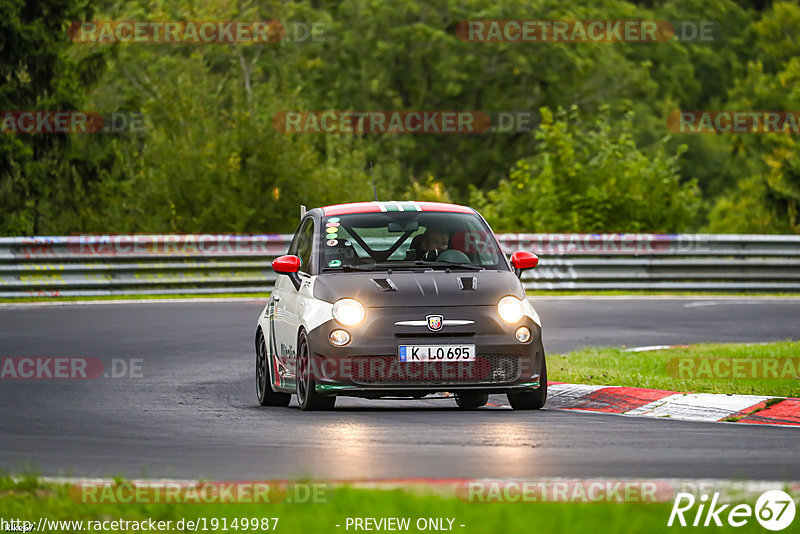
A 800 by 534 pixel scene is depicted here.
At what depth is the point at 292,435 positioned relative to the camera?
11398mm

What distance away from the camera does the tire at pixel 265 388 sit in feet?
46.8

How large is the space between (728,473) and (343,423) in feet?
12.4

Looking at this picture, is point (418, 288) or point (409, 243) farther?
point (409, 243)

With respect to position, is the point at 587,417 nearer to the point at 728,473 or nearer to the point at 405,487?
the point at 728,473

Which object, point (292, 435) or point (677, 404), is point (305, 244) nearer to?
point (292, 435)

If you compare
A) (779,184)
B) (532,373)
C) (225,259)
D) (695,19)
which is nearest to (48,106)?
(225,259)
